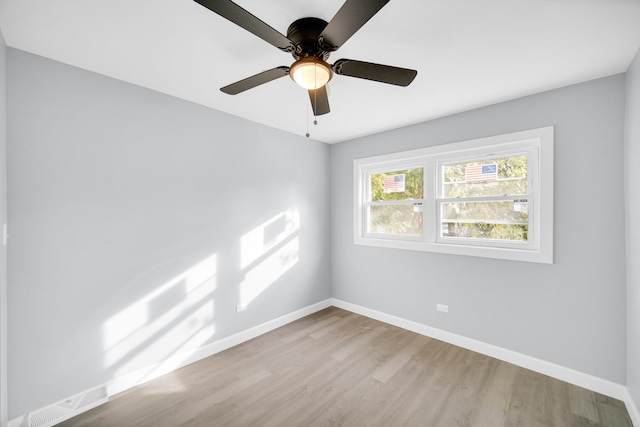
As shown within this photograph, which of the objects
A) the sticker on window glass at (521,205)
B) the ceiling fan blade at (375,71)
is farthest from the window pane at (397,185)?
the ceiling fan blade at (375,71)

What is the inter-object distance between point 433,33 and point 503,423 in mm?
2631

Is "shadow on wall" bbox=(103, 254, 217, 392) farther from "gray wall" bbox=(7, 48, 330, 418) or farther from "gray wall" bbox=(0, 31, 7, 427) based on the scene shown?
"gray wall" bbox=(0, 31, 7, 427)

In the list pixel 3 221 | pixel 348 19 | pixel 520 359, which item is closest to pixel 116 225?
pixel 3 221

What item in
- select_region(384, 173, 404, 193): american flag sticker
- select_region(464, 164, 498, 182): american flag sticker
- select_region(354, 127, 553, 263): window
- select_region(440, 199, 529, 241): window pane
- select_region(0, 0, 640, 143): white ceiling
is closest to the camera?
select_region(0, 0, 640, 143): white ceiling

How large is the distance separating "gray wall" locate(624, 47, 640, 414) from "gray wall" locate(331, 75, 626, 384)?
10 centimetres

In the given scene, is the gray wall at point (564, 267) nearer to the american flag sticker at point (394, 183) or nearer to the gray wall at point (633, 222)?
the gray wall at point (633, 222)

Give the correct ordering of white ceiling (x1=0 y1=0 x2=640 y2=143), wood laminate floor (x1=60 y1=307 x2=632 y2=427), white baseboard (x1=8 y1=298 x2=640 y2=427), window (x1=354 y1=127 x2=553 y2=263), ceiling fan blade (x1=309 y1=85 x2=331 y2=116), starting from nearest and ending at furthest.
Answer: white ceiling (x1=0 y1=0 x2=640 y2=143)
ceiling fan blade (x1=309 y1=85 x2=331 y2=116)
wood laminate floor (x1=60 y1=307 x2=632 y2=427)
white baseboard (x1=8 y1=298 x2=640 y2=427)
window (x1=354 y1=127 x2=553 y2=263)

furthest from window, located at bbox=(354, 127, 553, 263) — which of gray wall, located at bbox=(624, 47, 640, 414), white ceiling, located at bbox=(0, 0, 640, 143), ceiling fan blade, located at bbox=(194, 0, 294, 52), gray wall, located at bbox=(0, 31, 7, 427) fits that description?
gray wall, located at bbox=(0, 31, 7, 427)

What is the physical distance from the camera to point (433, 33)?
5.22 feet

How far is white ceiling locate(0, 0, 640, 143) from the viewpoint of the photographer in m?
1.40

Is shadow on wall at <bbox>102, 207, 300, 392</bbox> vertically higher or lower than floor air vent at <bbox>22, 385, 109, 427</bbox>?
higher

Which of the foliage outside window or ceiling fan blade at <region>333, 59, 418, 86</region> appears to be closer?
ceiling fan blade at <region>333, 59, 418, 86</region>

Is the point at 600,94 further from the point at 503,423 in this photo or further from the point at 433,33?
the point at 503,423

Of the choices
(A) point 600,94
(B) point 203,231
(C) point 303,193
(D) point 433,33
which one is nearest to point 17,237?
(B) point 203,231
